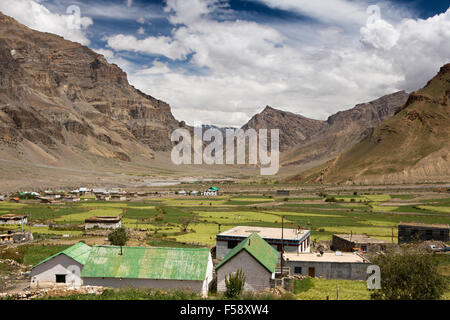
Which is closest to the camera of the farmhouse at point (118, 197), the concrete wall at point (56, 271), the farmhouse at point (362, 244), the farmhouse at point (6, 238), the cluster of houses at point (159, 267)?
the cluster of houses at point (159, 267)

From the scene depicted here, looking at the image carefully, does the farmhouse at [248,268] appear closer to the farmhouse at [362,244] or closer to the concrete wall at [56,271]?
the concrete wall at [56,271]

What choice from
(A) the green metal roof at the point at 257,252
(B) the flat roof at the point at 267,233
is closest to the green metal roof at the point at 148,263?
(A) the green metal roof at the point at 257,252

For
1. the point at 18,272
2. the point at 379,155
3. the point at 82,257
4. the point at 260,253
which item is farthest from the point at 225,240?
the point at 379,155

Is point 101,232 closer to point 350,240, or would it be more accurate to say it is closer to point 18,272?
point 18,272

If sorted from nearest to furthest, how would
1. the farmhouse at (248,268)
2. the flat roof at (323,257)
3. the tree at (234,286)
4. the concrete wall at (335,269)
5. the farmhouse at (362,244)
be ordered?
the tree at (234,286)
the farmhouse at (248,268)
the concrete wall at (335,269)
the flat roof at (323,257)
the farmhouse at (362,244)

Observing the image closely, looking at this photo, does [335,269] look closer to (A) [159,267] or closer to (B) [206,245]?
(A) [159,267]

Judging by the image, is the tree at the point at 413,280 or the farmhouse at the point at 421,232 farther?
the farmhouse at the point at 421,232
